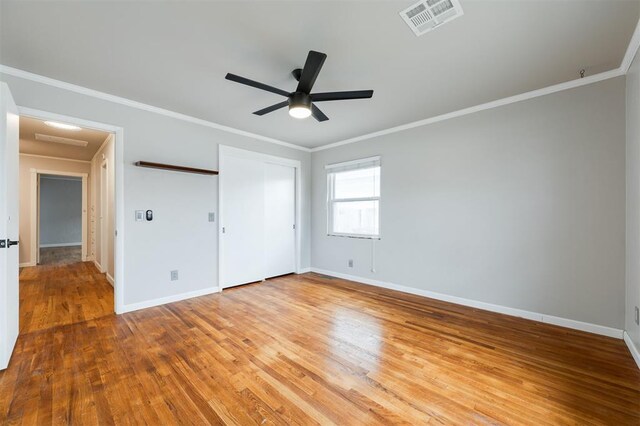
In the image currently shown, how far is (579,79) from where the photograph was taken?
2.68m

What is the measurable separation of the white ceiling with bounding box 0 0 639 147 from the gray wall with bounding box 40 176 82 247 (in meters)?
9.13

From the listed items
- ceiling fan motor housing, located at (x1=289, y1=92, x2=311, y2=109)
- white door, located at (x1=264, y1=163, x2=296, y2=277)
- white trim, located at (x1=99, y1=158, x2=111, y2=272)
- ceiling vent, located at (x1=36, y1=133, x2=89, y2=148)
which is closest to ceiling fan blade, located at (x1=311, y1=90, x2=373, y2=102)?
ceiling fan motor housing, located at (x1=289, y1=92, x2=311, y2=109)

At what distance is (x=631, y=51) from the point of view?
2.18 meters

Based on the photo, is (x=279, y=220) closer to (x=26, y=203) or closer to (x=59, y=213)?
(x=26, y=203)

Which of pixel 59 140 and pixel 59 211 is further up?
pixel 59 140

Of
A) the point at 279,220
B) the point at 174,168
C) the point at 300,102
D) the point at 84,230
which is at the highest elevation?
the point at 300,102

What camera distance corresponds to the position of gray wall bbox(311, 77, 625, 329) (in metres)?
2.59

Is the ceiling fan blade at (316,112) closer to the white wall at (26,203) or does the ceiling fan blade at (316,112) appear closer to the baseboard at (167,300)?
the baseboard at (167,300)

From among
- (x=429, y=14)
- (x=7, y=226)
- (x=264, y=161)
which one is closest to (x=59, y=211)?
(x=264, y=161)

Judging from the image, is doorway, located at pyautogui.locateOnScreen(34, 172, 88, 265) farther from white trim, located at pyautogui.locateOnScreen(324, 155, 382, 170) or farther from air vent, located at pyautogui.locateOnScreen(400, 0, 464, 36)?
air vent, located at pyautogui.locateOnScreen(400, 0, 464, 36)

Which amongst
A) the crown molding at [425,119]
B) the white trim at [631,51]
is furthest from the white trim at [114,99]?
the white trim at [631,51]

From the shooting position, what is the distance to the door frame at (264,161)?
4.08 m

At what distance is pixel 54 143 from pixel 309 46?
564 cm

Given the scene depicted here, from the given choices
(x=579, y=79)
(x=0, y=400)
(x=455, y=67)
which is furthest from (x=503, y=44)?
(x=0, y=400)
